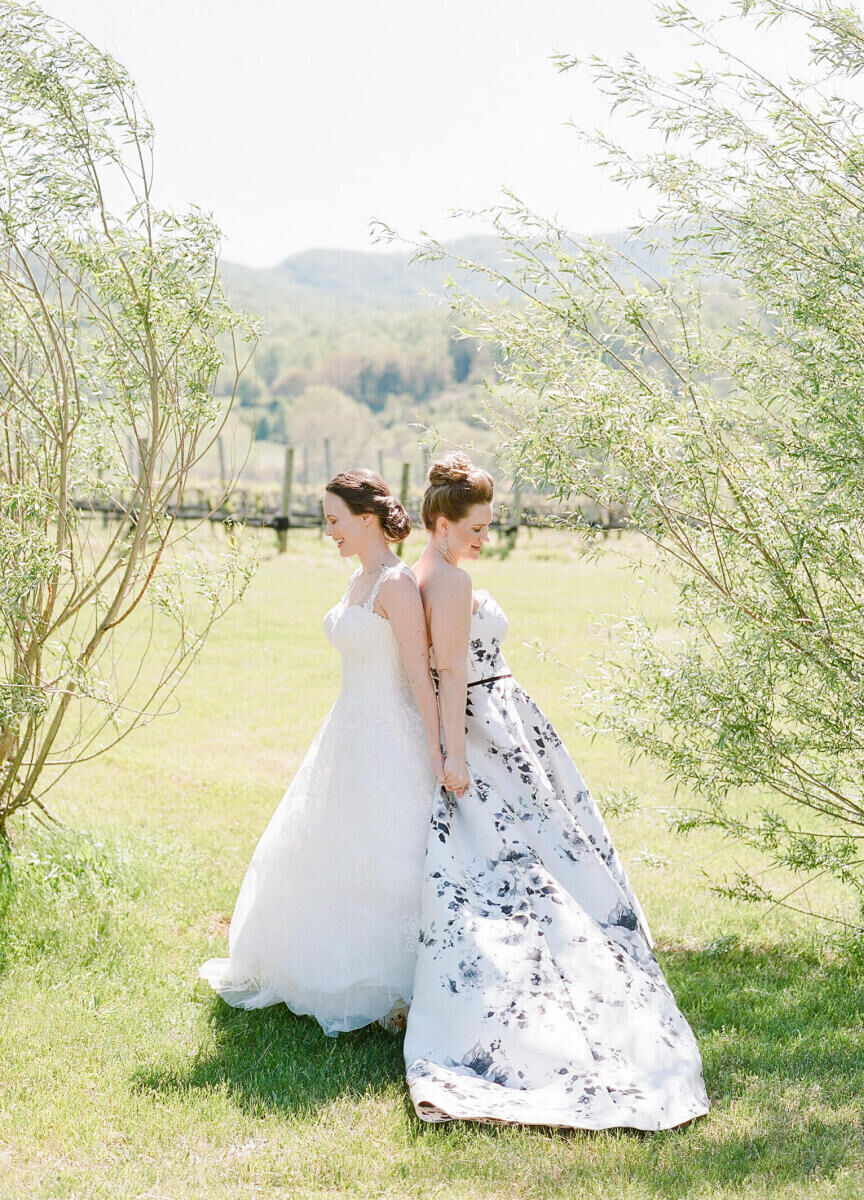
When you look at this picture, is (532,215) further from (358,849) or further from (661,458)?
(358,849)

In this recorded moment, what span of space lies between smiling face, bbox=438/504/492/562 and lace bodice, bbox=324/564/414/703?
0.19 m

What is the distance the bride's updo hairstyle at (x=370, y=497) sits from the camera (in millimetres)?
4266

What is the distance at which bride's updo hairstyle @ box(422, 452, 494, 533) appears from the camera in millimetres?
4215

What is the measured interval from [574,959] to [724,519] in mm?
1857

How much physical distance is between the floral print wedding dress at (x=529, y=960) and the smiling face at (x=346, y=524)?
539 millimetres

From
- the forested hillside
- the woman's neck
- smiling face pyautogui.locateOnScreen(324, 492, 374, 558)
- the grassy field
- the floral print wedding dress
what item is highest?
the forested hillside

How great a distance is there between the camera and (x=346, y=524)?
4305 millimetres

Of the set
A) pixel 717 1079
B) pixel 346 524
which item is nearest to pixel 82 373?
pixel 346 524

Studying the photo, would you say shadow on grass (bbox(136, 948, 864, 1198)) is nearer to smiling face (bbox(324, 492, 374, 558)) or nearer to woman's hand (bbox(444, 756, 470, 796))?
woman's hand (bbox(444, 756, 470, 796))

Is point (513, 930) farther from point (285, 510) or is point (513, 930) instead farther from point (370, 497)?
point (285, 510)

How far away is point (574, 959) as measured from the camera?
403 centimetres

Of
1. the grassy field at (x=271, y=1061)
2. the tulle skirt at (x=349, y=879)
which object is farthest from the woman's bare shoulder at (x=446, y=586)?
the grassy field at (x=271, y=1061)

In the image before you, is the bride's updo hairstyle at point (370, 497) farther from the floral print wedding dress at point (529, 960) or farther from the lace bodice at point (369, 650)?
the floral print wedding dress at point (529, 960)

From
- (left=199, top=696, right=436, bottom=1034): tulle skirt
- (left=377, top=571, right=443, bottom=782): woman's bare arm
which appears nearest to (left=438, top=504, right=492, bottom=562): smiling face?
(left=377, top=571, right=443, bottom=782): woman's bare arm
